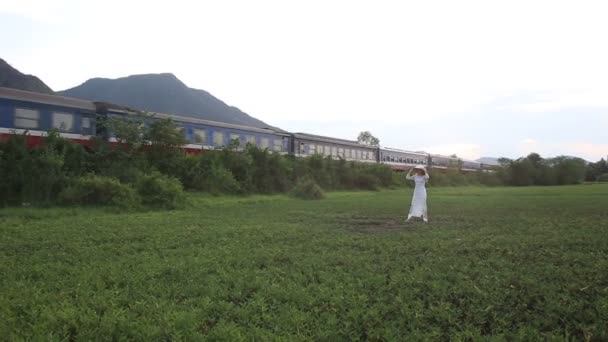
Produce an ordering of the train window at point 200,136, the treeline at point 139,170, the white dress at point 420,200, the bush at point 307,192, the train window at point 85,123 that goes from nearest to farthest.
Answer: the white dress at point 420,200
the treeline at point 139,170
the train window at point 85,123
the train window at point 200,136
the bush at point 307,192

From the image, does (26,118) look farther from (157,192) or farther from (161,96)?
(161,96)

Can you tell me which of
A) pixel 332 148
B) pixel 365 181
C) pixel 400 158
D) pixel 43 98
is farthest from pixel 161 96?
pixel 43 98

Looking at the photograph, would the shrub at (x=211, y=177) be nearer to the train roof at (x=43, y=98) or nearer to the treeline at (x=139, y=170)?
the treeline at (x=139, y=170)

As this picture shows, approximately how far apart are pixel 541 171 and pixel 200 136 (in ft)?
172

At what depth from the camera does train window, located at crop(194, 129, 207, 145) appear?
2558 centimetres

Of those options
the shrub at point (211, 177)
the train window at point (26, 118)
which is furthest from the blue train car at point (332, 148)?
the train window at point (26, 118)

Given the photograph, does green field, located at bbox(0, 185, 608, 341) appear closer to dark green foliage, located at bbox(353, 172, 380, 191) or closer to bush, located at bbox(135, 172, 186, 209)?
bush, located at bbox(135, 172, 186, 209)

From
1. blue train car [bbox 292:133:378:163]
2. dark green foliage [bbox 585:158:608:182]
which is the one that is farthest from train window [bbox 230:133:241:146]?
dark green foliage [bbox 585:158:608:182]

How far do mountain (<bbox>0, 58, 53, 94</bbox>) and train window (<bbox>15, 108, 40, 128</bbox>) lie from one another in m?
65.4

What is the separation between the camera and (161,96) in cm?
14125

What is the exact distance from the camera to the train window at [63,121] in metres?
19.5

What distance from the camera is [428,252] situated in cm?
805

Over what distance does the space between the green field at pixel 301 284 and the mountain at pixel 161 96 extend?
123807 mm

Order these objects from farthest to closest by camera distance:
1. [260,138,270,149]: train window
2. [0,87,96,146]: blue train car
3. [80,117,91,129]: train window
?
[260,138,270,149]: train window → [80,117,91,129]: train window → [0,87,96,146]: blue train car
